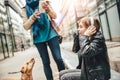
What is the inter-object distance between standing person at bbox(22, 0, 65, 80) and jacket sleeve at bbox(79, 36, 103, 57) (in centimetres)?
43

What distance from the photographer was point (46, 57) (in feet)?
9.08

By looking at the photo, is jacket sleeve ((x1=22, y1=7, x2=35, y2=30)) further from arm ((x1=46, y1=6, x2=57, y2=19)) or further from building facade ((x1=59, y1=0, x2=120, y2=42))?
building facade ((x1=59, y1=0, x2=120, y2=42))

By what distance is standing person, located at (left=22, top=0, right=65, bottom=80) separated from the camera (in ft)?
8.93

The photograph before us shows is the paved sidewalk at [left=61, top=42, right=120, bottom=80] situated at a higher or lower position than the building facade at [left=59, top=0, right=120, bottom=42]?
lower

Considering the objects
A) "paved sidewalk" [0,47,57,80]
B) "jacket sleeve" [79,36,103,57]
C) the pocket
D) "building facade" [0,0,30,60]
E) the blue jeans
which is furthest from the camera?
"building facade" [0,0,30,60]

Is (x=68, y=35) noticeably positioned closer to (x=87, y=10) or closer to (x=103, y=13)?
(x=87, y=10)

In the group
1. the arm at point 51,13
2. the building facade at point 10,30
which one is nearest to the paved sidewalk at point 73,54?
the arm at point 51,13

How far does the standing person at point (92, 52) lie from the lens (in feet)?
7.64

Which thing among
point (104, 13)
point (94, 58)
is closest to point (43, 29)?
point (94, 58)

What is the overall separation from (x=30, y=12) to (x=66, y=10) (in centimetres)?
34

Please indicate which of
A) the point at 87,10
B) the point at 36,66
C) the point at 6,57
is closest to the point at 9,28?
the point at 6,57

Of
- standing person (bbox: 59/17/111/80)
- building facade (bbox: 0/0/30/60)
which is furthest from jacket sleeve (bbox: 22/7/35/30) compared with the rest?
standing person (bbox: 59/17/111/80)

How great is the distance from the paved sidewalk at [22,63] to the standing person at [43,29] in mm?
71

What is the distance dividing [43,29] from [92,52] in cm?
59
